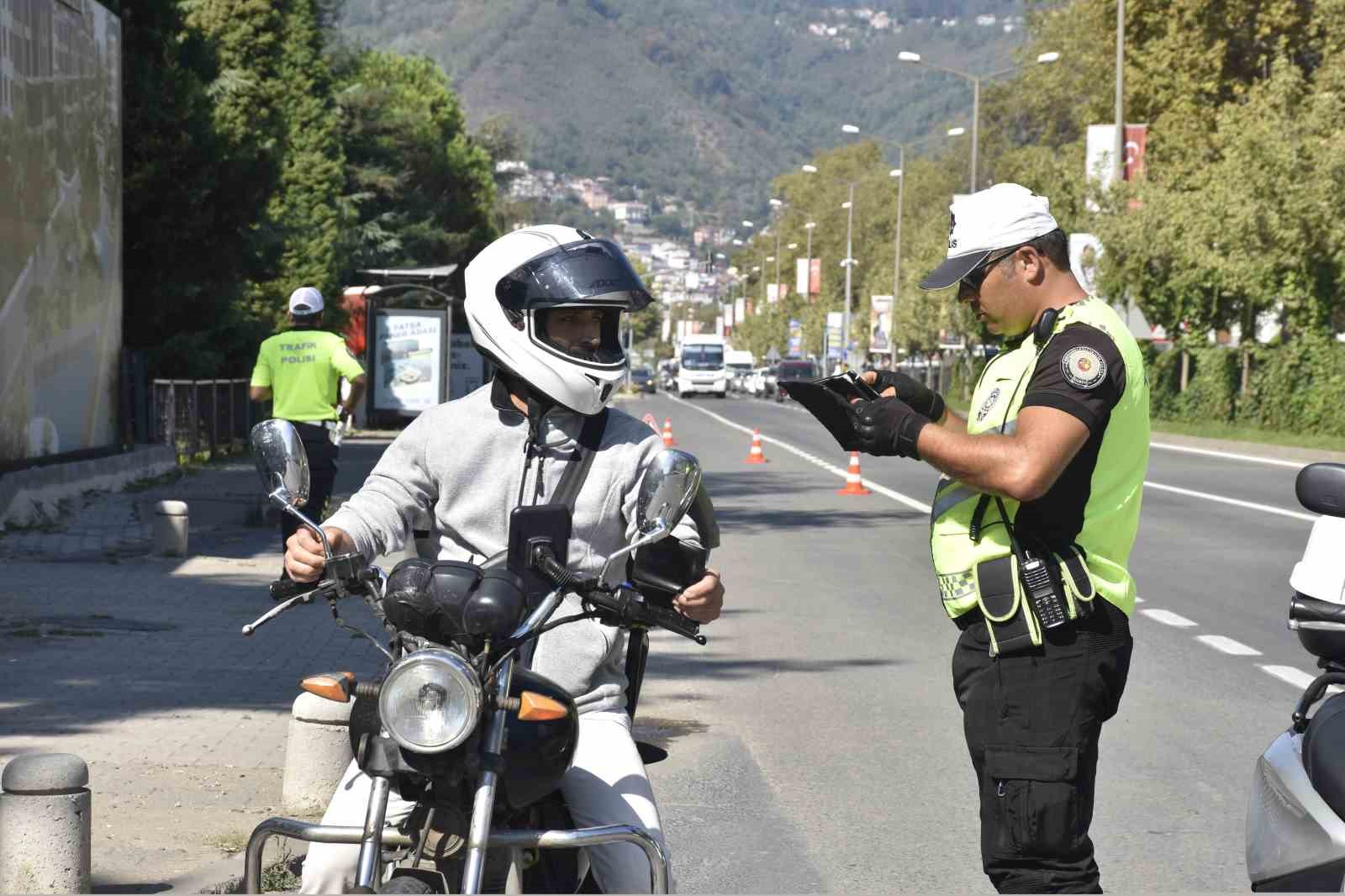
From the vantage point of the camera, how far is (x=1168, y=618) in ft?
40.8

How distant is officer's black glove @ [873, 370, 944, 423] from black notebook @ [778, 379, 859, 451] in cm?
18

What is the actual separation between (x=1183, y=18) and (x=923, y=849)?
162 ft

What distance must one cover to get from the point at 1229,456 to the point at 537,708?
3265 centimetres

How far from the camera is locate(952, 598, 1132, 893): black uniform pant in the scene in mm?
4102

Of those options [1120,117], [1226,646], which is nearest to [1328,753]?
[1226,646]

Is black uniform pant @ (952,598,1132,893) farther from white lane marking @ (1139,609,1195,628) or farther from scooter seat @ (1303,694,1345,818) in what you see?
white lane marking @ (1139,609,1195,628)

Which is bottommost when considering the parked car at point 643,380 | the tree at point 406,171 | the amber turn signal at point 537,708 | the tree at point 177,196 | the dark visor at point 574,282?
the parked car at point 643,380

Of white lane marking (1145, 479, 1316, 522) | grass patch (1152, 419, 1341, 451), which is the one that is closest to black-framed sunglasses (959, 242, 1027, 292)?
white lane marking (1145, 479, 1316, 522)

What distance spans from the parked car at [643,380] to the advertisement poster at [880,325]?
12.2m

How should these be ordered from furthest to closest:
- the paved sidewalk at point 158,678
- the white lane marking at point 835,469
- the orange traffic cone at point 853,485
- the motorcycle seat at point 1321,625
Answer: the orange traffic cone at point 853,485
the white lane marking at point 835,469
the paved sidewalk at point 158,678
the motorcycle seat at point 1321,625

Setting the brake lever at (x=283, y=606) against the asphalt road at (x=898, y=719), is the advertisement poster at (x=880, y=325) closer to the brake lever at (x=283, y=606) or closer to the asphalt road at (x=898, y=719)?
the asphalt road at (x=898, y=719)

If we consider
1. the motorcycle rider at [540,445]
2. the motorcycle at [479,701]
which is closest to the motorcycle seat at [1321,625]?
the motorcycle rider at [540,445]

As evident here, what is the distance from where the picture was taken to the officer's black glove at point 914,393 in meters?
4.47

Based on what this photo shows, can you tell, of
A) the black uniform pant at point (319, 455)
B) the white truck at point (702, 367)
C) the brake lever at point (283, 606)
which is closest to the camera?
the brake lever at point (283, 606)
